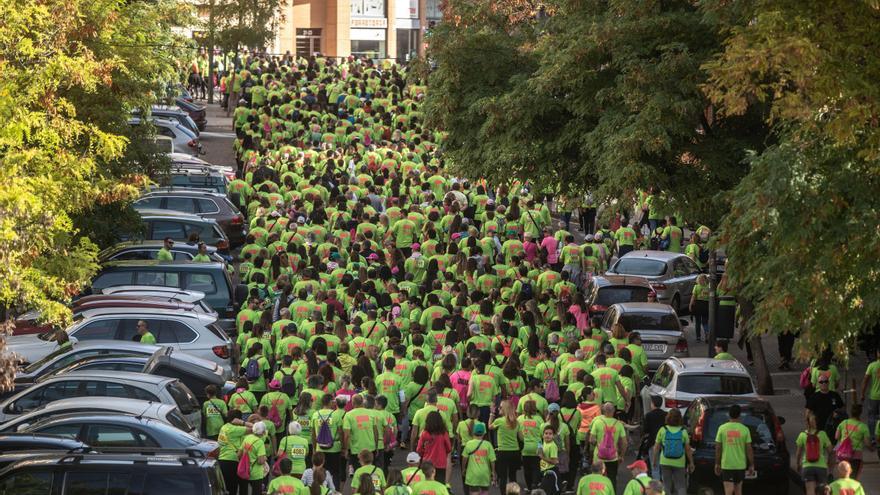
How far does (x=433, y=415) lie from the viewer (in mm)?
16281

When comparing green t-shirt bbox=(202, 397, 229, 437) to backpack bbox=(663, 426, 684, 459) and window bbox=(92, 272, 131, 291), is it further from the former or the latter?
window bbox=(92, 272, 131, 291)

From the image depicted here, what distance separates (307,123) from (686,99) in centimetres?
2346

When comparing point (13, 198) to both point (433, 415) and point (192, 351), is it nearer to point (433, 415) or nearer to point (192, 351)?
point (433, 415)

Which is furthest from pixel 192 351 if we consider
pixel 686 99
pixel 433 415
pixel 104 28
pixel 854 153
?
pixel 854 153

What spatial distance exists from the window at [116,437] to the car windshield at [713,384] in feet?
22.6

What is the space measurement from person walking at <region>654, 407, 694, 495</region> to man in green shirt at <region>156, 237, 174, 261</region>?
11.9m

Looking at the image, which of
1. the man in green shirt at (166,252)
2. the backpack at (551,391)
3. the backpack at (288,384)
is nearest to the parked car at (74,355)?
the backpack at (288,384)

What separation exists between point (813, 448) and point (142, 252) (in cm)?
1403

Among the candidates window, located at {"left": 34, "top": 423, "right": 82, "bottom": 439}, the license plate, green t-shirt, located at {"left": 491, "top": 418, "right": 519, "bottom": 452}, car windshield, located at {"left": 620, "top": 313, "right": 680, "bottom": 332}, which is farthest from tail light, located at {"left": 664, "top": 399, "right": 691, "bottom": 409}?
window, located at {"left": 34, "top": 423, "right": 82, "bottom": 439}

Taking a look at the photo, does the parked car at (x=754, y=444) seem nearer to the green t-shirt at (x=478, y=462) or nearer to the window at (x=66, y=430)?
the green t-shirt at (x=478, y=462)

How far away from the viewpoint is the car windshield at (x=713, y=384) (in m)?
19.4

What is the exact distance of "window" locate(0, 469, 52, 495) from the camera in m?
14.0

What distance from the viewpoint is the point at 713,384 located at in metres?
19.5

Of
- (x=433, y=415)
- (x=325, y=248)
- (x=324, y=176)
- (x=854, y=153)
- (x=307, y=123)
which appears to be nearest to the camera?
(x=854, y=153)
